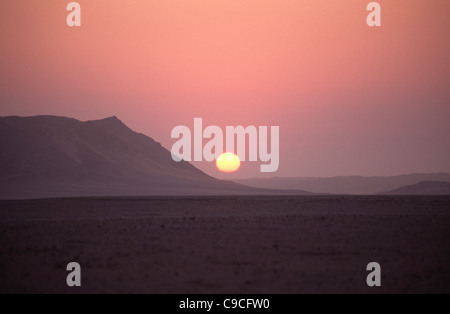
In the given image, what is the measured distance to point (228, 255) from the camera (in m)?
18.8

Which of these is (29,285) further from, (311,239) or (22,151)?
(22,151)

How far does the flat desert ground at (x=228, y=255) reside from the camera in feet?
48.5

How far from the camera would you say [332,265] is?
55.9ft

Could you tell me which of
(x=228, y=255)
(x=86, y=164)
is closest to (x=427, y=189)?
(x=86, y=164)

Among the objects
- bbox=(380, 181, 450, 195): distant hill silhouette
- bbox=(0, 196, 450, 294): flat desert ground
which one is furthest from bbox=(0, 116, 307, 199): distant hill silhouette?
bbox=(0, 196, 450, 294): flat desert ground

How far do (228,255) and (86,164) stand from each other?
361 ft

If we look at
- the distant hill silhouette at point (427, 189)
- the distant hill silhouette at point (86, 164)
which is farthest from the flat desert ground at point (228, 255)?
the distant hill silhouette at point (427, 189)

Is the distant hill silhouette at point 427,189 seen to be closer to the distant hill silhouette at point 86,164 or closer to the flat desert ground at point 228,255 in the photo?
the distant hill silhouette at point 86,164

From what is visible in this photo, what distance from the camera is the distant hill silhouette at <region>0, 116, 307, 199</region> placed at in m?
104

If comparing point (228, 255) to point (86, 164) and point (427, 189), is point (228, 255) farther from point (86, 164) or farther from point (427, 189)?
point (427, 189)

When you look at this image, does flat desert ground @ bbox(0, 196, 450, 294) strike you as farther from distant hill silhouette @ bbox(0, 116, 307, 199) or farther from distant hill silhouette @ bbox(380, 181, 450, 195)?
distant hill silhouette @ bbox(380, 181, 450, 195)

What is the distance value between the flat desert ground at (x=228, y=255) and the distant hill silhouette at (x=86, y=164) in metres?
68.3
